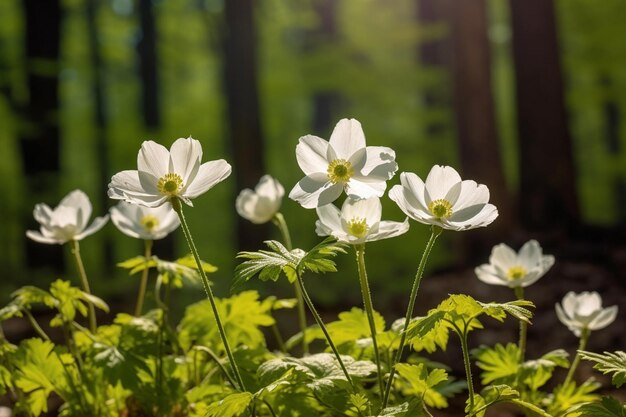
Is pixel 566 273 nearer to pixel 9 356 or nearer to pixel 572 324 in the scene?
pixel 572 324

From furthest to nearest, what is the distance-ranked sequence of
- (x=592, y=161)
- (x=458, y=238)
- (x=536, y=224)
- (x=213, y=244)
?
(x=592, y=161) < (x=213, y=244) < (x=458, y=238) < (x=536, y=224)

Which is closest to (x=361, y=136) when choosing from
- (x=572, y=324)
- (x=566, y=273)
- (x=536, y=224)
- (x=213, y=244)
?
(x=572, y=324)

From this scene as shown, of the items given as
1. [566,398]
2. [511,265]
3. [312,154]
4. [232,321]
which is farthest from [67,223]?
[566,398]

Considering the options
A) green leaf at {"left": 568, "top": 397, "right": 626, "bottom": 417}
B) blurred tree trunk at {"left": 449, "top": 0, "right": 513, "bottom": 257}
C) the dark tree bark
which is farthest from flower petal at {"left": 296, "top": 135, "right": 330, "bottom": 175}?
the dark tree bark

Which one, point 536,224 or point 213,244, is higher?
point 536,224

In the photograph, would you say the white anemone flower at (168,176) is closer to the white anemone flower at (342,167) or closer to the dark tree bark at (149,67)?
the white anemone flower at (342,167)

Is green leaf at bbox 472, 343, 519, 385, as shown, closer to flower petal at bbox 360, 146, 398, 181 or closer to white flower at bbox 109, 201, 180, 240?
flower petal at bbox 360, 146, 398, 181

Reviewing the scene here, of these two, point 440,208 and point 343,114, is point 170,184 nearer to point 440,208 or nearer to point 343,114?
Result: point 440,208
